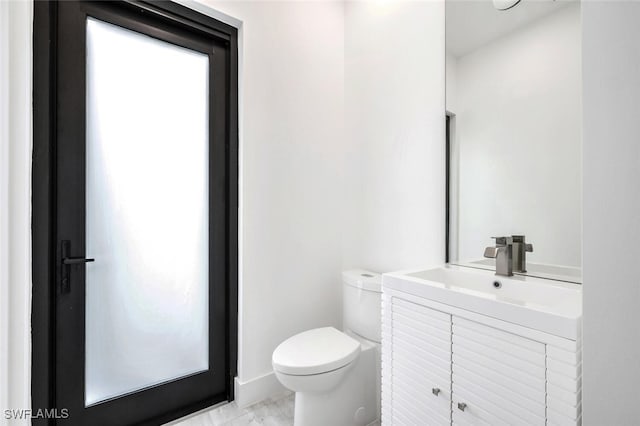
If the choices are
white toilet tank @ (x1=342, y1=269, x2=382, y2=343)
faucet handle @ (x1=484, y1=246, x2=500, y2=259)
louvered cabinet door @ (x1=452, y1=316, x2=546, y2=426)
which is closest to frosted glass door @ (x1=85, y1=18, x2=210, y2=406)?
white toilet tank @ (x1=342, y1=269, x2=382, y2=343)

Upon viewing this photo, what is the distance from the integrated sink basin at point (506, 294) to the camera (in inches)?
28.8

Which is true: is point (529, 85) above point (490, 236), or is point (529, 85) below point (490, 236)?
above

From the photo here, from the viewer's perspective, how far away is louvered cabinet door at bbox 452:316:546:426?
0.76m

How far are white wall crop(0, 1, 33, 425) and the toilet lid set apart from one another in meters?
0.95

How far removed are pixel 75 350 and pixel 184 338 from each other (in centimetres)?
44

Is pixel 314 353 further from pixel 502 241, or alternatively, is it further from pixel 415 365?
pixel 502 241

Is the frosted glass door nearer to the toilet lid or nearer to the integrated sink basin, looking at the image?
the toilet lid

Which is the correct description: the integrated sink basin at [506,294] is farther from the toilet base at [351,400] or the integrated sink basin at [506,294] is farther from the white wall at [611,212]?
the toilet base at [351,400]

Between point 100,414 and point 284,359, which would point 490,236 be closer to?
point 284,359

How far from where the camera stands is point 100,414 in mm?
1290

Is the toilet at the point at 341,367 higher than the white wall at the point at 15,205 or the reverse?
the reverse

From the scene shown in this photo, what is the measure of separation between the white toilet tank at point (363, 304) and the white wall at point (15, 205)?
140 centimetres

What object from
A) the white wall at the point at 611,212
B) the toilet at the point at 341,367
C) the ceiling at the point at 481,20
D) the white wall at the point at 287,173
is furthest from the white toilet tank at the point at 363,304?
the ceiling at the point at 481,20

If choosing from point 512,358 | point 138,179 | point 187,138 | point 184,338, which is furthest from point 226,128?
point 512,358
